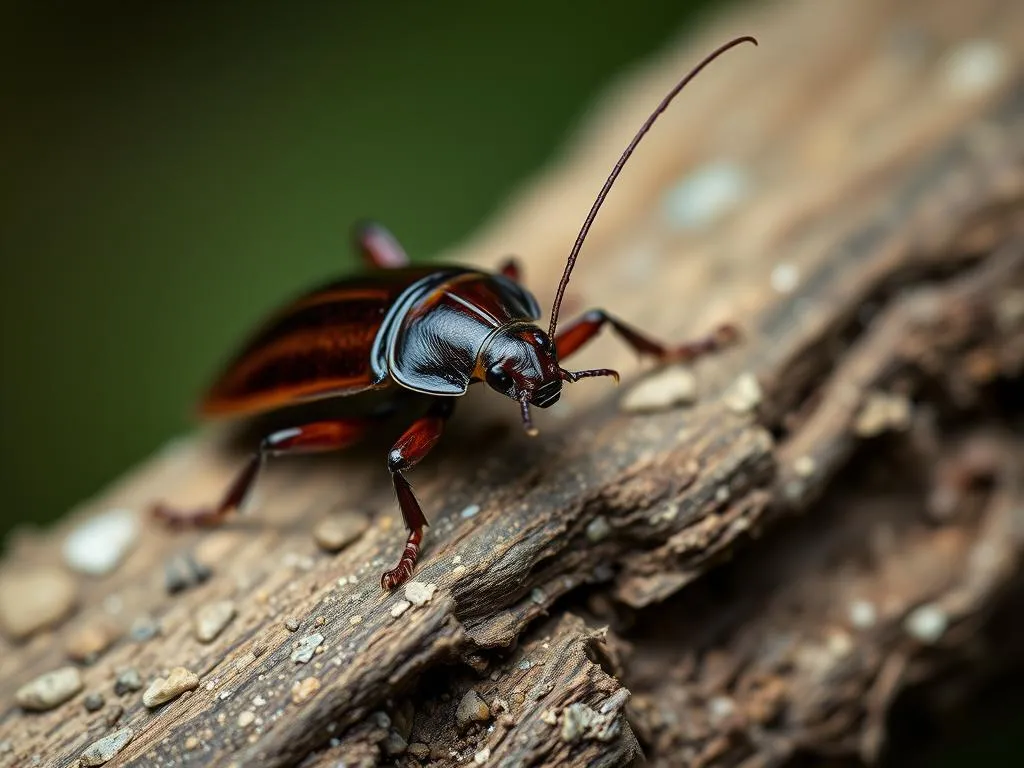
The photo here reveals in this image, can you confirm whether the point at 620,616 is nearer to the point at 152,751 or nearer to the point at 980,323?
the point at 152,751

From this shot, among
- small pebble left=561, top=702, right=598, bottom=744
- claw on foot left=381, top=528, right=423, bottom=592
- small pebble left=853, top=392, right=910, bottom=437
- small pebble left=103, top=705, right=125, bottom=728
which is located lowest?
small pebble left=561, top=702, right=598, bottom=744

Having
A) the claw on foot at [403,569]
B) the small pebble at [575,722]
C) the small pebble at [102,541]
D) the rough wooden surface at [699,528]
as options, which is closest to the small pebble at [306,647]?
the rough wooden surface at [699,528]

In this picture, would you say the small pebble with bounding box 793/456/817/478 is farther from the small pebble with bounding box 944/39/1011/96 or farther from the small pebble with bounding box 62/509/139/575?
the small pebble with bounding box 62/509/139/575

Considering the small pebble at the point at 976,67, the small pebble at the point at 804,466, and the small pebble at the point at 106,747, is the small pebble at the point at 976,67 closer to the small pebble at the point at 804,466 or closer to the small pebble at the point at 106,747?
the small pebble at the point at 804,466

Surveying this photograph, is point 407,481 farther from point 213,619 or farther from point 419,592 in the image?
point 213,619

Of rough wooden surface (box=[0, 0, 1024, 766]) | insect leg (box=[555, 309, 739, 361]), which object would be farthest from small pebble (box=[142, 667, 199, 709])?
insect leg (box=[555, 309, 739, 361])

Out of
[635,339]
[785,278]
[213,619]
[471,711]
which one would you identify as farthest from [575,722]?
[785,278]
